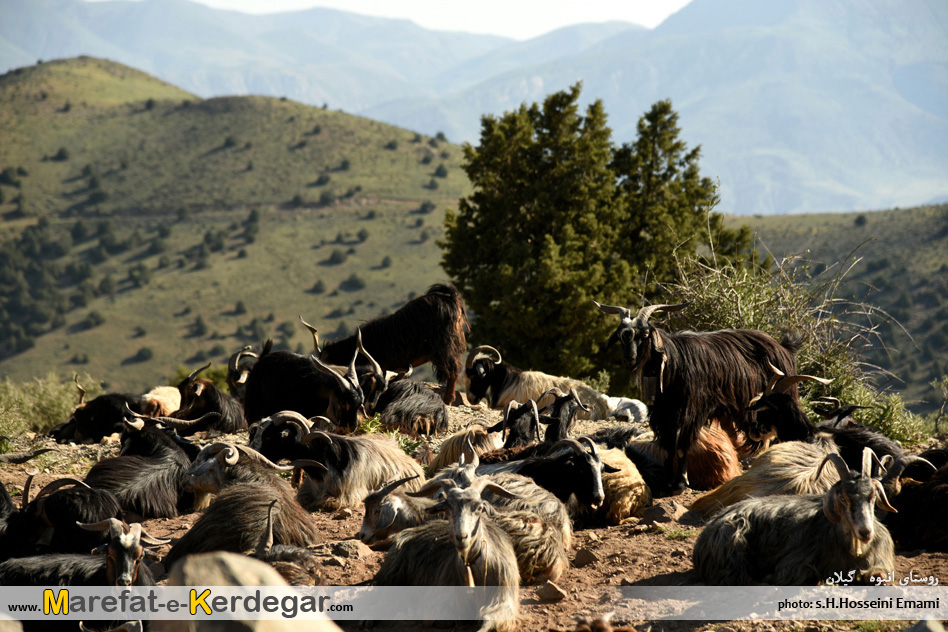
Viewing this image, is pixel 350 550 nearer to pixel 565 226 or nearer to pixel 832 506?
pixel 832 506

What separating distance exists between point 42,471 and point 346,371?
353 centimetres

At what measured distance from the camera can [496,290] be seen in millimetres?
20031

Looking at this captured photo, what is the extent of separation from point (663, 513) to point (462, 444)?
213 cm

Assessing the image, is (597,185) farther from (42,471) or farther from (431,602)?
(431,602)

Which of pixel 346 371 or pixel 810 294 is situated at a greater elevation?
pixel 810 294

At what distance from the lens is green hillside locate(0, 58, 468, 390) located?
60125 mm

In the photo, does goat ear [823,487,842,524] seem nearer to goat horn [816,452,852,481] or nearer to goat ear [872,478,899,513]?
goat horn [816,452,852,481]

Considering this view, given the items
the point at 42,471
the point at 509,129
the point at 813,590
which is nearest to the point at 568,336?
the point at 509,129

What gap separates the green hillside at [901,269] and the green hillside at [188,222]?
2866cm

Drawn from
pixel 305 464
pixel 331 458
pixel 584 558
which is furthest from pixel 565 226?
pixel 584 558

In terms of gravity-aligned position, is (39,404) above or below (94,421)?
below

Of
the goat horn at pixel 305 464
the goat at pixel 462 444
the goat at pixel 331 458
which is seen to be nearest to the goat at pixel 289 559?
the goat horn at pixel 305 464

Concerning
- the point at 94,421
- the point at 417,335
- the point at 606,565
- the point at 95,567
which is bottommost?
the point at 606,565

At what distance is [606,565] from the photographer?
6.10 metres
